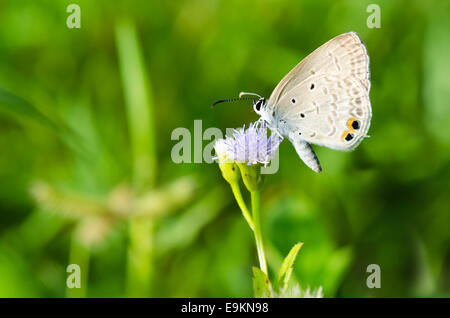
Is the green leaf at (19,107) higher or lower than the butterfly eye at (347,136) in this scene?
higher

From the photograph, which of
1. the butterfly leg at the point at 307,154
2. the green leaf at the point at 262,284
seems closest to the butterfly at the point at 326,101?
the butterfly leg at the point at 307,154

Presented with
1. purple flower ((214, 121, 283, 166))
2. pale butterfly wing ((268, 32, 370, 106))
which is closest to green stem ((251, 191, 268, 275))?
purple flower ((214, 121, 283, 166))

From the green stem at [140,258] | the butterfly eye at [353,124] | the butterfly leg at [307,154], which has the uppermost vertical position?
the butterfly eye at [353,124]

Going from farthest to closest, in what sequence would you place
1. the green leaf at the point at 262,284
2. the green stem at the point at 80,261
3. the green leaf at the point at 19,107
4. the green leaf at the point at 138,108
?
the green leaf at the point at 138,108, the green stem at the point at 80,261, the green leaf at the point at 19,107, the green leaf at the point at 262,284

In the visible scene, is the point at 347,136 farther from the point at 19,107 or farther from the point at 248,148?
the point at 19,107

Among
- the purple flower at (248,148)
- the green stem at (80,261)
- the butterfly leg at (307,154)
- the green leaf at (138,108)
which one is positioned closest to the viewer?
the purple flower at (248,148)

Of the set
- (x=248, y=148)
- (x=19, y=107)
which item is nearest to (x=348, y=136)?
(x=248, y=148)

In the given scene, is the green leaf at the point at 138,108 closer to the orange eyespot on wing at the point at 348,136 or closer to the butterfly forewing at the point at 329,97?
the butterfly forewing at the point at 329,97

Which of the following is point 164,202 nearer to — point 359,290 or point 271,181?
point 271,181

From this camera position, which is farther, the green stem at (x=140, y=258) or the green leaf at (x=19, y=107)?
the green stem at (x=140, y=258)
